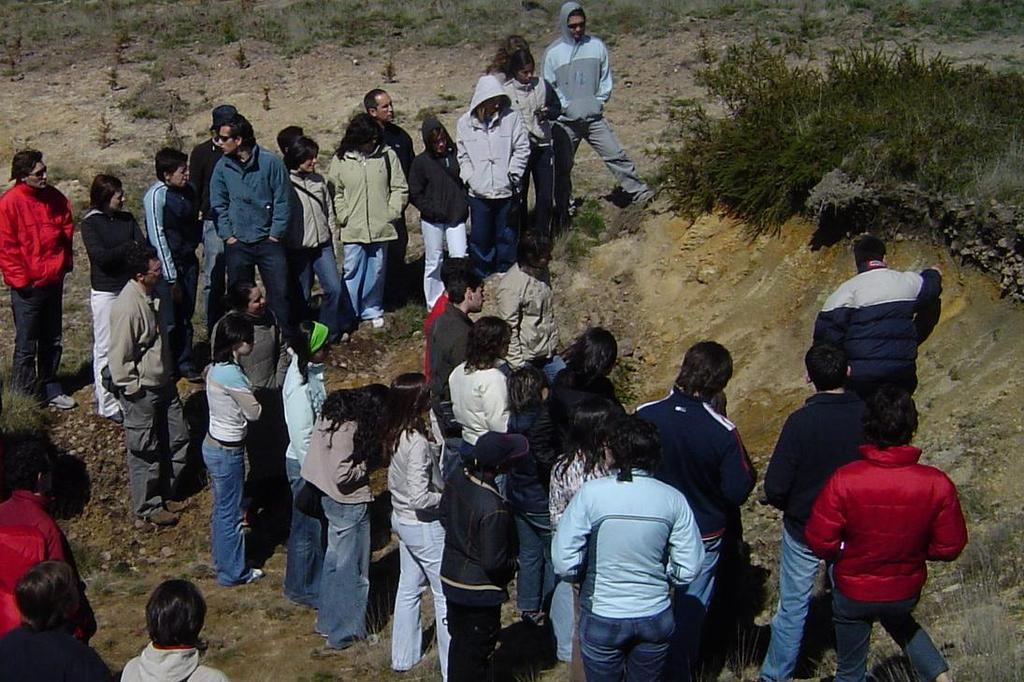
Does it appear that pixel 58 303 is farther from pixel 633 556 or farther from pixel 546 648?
pixel 633 556

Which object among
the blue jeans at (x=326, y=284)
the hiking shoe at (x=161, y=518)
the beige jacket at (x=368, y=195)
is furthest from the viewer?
the blue jeans at (x=326, y=284)

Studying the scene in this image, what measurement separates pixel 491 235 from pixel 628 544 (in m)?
6.26

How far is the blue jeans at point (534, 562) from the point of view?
269 inches

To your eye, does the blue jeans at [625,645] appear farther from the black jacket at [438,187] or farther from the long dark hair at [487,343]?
the black jacket at [438,187]

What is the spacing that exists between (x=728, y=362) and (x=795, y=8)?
17.6m

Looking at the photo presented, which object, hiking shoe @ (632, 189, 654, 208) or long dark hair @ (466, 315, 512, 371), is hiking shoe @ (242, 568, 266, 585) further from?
hiking shoe @ (632, 189, 654, 208)

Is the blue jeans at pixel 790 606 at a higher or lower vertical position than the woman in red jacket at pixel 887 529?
lower

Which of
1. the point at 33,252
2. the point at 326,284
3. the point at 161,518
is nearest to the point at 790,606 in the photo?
the point at 161,518

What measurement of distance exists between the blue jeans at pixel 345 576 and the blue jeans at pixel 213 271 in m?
3.53

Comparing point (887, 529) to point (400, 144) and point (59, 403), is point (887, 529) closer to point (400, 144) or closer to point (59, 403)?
point (400, 144)

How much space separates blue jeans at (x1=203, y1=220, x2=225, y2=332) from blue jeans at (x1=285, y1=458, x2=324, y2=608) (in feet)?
9.08

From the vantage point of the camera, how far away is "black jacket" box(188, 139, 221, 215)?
983cm

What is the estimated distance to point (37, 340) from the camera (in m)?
9.63

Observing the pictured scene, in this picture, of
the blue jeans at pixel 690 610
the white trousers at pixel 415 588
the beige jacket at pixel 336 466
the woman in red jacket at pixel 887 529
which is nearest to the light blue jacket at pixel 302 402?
the beige jacket at pixel 336 466
